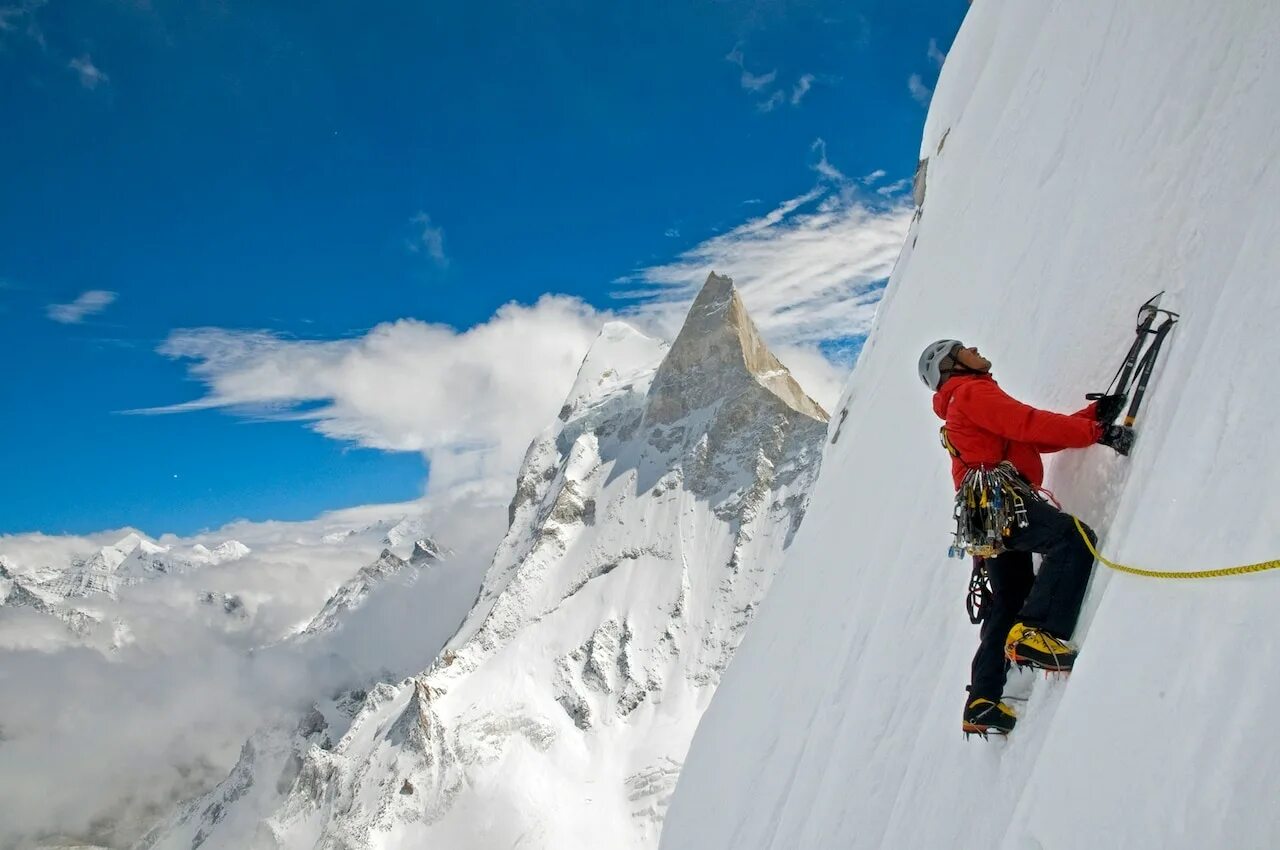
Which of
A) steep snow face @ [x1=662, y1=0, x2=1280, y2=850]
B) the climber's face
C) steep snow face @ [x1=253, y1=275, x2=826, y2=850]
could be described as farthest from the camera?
steep snow face @ [x1=253, y1=275, x2=826, y2=850]

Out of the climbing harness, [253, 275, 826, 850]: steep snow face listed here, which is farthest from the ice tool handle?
[253, 275, 826, 850]: steep snow face

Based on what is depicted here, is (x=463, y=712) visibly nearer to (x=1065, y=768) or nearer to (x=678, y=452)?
(x=678, y=452)

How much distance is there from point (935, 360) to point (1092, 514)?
1470 mm

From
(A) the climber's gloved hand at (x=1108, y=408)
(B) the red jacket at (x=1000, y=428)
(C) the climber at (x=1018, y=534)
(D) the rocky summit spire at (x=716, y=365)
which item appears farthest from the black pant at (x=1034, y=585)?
(D) the rocky summit spire at (x=716, y=365)

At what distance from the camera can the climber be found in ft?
13.1

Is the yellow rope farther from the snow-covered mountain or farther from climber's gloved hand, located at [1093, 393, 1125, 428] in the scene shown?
the snow-covered mountain

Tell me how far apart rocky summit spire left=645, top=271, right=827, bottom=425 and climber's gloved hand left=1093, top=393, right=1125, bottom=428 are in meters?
146

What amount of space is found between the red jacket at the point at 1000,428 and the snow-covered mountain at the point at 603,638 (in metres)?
129

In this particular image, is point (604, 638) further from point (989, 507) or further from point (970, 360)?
point (989, 507)

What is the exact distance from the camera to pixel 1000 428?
181 inches

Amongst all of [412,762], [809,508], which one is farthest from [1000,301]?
[412,762]

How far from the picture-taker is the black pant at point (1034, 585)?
4020 mm

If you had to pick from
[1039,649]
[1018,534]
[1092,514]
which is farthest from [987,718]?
[1092,514]

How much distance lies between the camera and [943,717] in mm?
5062
